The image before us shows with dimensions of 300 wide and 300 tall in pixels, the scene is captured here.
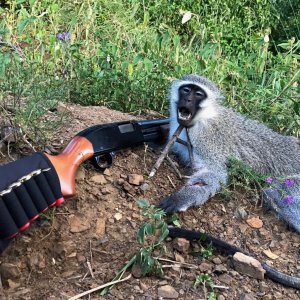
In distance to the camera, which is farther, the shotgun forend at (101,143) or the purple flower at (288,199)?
the purple flower at (288,199)

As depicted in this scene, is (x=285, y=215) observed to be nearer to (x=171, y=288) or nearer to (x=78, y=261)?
(x=171, y=288)

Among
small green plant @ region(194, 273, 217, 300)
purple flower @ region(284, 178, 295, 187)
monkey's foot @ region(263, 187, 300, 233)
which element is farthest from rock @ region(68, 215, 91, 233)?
purple flower @ region(284, 178, 295, 187)

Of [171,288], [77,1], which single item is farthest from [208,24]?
[171,288]

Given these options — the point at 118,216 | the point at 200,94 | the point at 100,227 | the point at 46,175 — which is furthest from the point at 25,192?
the point at 200,94

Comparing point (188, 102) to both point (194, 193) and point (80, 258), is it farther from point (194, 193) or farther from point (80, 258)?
point (80, 258)

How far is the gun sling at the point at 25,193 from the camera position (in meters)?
2.99

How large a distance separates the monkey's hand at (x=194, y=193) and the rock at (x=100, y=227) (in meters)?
0.37

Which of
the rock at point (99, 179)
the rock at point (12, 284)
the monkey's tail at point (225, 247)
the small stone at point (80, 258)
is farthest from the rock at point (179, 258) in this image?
the rock at point (12, 284)

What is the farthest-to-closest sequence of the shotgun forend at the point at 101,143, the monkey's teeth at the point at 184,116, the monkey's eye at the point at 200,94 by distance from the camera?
the monkey's eye at the point at 200,94 < the monkey's teeth at the point at 184,116 < the shotgun forend at the point at 101,143

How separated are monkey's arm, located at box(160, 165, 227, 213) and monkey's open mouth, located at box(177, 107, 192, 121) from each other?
A: 0.36 meters

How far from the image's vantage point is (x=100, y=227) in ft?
11.3

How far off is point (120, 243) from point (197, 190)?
2.16 feet

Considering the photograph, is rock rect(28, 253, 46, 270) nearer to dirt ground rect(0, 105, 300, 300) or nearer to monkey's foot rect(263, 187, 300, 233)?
dirt ground rect(0, 105, 300, 300)

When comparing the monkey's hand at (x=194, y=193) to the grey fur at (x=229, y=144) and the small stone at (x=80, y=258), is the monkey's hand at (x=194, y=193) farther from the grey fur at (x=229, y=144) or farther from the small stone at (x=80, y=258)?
the small stone at (x=80, y=258)
